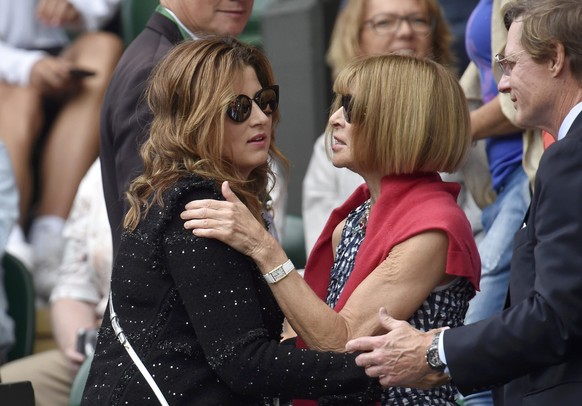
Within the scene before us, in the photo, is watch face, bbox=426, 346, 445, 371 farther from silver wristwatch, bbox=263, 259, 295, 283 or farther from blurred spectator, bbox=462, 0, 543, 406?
blurred spectator, bbox=462, 0, 543, 406

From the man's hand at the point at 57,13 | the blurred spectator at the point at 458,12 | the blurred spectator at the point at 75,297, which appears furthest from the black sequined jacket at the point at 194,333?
the man's hand at the point at 57,13

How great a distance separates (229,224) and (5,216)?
2735 mm

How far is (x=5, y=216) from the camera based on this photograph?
5.39 m

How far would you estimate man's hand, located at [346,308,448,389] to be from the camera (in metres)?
2.92

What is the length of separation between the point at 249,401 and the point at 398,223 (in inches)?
22.7

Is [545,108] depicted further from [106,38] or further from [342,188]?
[106,38]

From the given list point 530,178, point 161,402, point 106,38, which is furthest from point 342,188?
point 161,402

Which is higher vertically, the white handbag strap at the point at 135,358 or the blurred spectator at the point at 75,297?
the white handbag strap at the point at 135,358

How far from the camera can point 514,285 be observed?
9.68 feet

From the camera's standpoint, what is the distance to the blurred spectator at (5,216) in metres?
5.21

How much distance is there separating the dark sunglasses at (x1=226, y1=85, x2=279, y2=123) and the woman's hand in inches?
7.9

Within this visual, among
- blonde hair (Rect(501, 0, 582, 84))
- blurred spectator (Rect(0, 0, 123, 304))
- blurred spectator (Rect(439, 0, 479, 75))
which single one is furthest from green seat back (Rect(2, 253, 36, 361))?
blonde hair (Rect(501, 0, 582, 84))

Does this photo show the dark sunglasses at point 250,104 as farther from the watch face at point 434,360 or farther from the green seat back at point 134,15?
the green seat back at point 134,15

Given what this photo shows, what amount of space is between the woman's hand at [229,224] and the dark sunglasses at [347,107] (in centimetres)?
42
